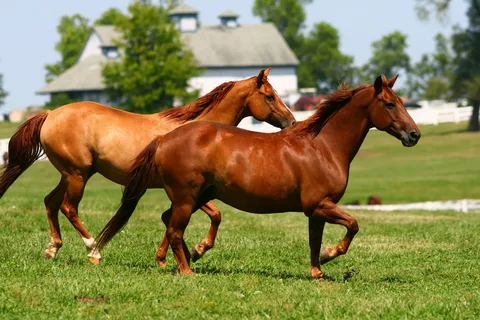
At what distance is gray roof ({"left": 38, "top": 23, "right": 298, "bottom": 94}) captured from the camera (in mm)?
Result: 109312

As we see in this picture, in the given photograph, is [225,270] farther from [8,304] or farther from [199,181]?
[8,304]

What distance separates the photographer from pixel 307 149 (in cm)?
1195

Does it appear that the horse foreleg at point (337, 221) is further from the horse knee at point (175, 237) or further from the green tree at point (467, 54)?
the green tree at point (467, 54)

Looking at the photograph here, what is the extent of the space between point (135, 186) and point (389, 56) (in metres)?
168

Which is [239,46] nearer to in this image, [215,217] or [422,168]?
[422,168]

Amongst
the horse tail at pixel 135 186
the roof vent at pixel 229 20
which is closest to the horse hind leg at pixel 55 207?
the horse tail at pixel 135 186

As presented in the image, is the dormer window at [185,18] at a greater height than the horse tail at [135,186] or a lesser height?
lesser

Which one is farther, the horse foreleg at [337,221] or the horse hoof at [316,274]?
the horse hoof at [316,274]

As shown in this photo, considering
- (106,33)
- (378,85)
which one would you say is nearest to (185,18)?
(106,33)

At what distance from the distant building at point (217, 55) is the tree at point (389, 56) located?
2307 inches

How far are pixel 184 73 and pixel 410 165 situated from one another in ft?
80.3

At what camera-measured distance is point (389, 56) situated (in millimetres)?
176750

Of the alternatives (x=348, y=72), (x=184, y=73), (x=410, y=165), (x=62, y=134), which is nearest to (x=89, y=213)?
(x=62, y=134)

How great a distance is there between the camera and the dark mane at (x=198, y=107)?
A: 1358 cm
